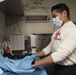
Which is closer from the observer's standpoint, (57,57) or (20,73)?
(20,73)

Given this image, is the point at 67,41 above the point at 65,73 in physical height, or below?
above

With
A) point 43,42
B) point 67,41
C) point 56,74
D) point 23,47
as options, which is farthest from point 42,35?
point 67,41

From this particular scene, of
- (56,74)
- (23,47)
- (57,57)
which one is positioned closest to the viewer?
(57,57)

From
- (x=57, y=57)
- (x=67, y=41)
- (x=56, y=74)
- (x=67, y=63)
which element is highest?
(x=67, y=41)

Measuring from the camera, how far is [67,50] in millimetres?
1698

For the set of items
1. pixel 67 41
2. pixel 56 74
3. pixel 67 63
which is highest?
pixel 67 41

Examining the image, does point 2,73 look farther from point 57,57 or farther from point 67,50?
point 67,50

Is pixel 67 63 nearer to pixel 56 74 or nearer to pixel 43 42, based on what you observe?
pixel 56 74

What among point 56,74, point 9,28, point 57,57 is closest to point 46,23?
point 9,28

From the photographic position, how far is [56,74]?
200 cm

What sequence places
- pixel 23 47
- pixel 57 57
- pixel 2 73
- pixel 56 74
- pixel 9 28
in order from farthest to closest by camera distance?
pixel 9 28 < pixel 23 47 < pixel 56 74 < pixel 57 57 < pixel 2 73

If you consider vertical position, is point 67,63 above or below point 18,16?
below

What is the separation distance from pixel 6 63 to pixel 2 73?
0.35ft

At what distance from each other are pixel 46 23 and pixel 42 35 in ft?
1.68
